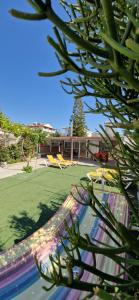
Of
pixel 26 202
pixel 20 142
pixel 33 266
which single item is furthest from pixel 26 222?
pixel 20 142

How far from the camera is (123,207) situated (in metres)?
6.02

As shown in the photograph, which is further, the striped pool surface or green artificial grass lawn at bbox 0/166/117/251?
green artificial grass lawn at bbox 0/166/117/251

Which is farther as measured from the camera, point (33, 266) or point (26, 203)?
point (26, 203)

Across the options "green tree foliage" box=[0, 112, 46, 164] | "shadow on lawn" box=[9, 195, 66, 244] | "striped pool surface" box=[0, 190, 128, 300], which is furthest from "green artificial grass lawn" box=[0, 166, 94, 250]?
"green tree foliage" box=[0, 112, 46, 164]

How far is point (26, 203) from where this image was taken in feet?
29.5

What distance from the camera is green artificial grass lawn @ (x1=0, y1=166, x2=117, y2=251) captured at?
6656 millimetres

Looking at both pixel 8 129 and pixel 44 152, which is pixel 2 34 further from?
pixel 44 152

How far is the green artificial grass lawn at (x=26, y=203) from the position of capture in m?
6.66

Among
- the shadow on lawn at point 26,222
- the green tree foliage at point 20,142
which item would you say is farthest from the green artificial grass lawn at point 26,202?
the green tree foliage at point 20,142

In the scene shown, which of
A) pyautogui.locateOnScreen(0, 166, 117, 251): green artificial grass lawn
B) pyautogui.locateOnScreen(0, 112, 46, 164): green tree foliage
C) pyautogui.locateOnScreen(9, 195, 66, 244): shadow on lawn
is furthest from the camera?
pyautogui.locateOnScreen(0, 112, 46, 164): green tree foliage

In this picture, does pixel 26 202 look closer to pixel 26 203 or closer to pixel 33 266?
pixel 26 203

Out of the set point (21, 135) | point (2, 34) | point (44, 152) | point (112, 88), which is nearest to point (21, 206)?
point (112, 88)

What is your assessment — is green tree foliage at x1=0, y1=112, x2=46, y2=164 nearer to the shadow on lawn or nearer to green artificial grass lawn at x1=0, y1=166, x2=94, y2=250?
green artificial grass lawn at x1=0, y1=166, x2=94, y2=250

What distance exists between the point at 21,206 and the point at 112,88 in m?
7.27
